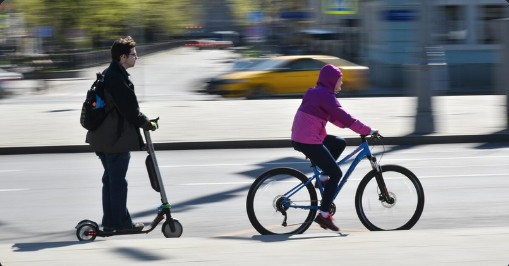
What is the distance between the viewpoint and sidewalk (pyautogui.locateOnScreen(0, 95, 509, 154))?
47.9 feet

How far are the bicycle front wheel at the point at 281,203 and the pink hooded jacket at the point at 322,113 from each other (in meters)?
0.33

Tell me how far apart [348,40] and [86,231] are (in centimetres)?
3610

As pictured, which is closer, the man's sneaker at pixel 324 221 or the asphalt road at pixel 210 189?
the man's sneaker at pixel 324 221

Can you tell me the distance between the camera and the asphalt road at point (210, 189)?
8.07 m

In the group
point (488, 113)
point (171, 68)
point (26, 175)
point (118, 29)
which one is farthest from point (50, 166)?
point (171, 68)

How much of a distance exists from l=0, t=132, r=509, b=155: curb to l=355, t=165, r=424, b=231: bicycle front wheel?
718cm

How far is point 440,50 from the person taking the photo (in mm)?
29406

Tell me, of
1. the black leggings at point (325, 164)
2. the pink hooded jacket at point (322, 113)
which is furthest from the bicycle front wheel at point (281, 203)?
the pink hooded jacket at point (322, 113)

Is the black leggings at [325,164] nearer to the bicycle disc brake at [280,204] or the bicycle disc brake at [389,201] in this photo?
the bicycle disc brake at [280,204]

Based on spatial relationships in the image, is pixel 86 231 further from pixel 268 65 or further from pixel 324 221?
pixel 268 65

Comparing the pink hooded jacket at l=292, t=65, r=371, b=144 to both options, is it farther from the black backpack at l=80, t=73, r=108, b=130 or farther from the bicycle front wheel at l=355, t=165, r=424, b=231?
the black backpack at l=80, t=73, r=108, b=130

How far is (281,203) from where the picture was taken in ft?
23.4

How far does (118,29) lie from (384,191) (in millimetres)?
30954

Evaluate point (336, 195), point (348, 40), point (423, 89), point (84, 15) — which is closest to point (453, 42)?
point (348, 40)
